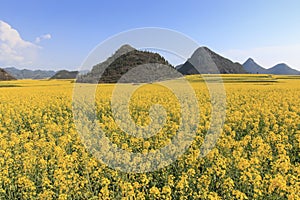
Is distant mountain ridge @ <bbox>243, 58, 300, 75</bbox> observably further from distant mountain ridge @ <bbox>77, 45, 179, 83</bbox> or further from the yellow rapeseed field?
the yellow rapeseed field

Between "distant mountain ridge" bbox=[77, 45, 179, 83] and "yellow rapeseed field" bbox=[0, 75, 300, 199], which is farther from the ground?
"distant mountain ridge" bbox=[77, 45, 179, 83]

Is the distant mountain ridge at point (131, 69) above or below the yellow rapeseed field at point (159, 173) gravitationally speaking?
above

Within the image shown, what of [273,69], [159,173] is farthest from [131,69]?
Answer: [273,69]

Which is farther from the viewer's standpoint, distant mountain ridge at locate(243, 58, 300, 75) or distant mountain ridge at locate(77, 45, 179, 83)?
distant mountain ridge at locate(243, 58, 300, 75)

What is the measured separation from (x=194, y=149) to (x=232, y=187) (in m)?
2.18

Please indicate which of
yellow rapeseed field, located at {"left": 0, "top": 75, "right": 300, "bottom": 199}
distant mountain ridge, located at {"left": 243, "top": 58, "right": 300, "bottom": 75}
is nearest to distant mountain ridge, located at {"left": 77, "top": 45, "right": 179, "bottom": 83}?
yellow rapeseed field, located at {"left": 0, "top": 75, "right": 300, "bottom": 199}

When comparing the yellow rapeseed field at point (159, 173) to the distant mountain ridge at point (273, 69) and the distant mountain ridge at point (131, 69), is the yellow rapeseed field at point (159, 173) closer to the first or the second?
the distant mountain ridge at point (131, 69)

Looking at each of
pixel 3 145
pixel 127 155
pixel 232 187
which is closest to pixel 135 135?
pixel 127 155

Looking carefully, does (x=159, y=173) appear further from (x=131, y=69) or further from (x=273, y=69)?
(x=273, y=69)

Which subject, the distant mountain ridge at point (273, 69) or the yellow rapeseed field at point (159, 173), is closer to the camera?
the yellow rapeseed field at point (159, 173)

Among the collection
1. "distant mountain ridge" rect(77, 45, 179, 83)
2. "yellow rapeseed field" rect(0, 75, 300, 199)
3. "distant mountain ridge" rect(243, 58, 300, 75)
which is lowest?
"yellow rapeseed field" rect(0, 75, 300, 199)

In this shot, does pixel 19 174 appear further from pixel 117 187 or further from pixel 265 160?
pixel 265 160

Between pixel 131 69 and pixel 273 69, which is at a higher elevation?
pixel 273 69

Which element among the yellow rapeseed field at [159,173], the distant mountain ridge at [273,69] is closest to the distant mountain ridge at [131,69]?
the yellow rapeseed field at [159,173]
